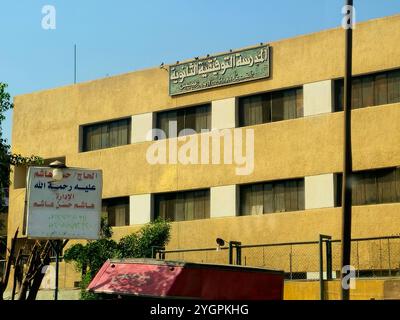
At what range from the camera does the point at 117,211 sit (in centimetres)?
4016

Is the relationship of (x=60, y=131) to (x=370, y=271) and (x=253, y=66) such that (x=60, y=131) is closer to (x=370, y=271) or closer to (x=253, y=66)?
(x=253, y=66)

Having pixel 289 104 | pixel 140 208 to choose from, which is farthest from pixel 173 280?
pixel 140 208

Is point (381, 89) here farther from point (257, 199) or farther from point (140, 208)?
point (140, 208)

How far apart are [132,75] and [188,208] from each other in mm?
7695

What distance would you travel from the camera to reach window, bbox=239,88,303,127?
3431cm

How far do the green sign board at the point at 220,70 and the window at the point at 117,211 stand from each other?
20.5ft

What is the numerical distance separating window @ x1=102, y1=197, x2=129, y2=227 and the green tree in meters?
3.74

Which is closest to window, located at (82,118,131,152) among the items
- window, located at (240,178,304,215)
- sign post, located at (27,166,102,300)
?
window, located at (240,178,304,215)

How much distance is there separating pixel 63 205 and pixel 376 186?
13189 millimetres

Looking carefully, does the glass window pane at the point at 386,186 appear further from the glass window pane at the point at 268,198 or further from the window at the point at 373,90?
the glass window pane at the point at 268,198

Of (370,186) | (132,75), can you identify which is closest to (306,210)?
(370,186)

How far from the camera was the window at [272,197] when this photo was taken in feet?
110

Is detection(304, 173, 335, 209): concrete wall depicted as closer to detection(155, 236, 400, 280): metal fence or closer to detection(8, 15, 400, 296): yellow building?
detection(8, 15, 400, 296): yellow building
